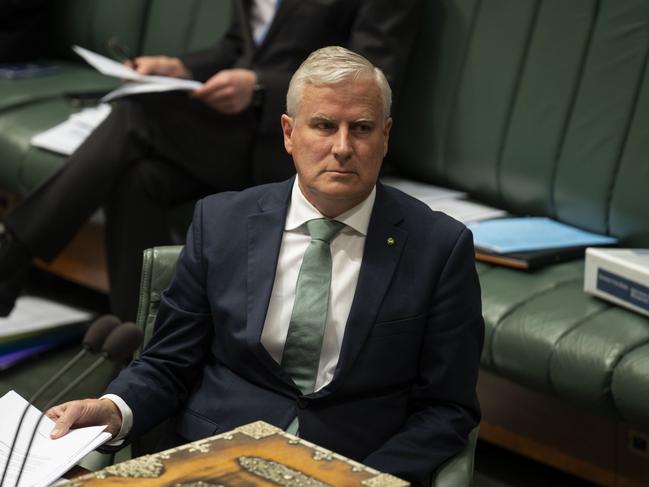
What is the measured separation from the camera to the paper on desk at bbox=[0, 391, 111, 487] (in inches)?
61.7

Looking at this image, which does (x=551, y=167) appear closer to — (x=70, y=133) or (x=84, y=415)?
(x=70, y=133)

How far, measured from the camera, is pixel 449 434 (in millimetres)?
1861

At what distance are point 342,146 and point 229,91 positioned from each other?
149 cm

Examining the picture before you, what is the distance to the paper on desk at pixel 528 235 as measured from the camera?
3.02 metres

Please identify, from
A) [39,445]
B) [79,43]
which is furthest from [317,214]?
[79,43]

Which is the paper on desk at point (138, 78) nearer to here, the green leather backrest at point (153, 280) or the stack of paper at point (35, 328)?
the stack of paper at point (35, 328)

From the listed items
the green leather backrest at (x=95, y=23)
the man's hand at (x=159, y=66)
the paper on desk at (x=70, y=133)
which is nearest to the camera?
the man's hand at (x=159, y=66)

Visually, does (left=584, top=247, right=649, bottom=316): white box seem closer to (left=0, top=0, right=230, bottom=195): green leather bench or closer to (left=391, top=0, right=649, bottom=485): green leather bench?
(left=391, top=0, right=649, bottom=485): green leather bench

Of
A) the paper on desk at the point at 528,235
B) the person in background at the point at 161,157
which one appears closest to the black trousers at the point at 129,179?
the person in background at the point at 161,157

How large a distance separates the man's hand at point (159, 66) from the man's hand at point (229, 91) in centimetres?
23

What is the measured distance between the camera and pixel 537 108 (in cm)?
331

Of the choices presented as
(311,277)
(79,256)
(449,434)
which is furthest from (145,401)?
(79,256)

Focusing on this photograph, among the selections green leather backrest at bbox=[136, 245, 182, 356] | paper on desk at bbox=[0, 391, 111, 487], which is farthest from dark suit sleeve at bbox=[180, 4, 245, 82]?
paper on desk at bbox=[0, 391, 111, 487]

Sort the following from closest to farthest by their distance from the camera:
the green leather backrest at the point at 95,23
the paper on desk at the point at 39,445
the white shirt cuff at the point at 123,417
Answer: the paper on desk at the point at 39,445, the white shirt cuff at the point at 123,417, the green leather backrest at the point at 95,23
